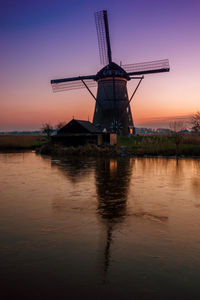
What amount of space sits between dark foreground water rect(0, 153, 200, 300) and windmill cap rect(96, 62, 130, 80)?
28979mm

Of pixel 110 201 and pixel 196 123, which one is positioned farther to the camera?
pixel 196 123

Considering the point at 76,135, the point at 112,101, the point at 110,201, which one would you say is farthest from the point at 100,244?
the point at 112,101

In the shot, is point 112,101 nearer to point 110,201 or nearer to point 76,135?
point 76,135

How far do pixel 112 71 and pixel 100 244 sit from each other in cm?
3399

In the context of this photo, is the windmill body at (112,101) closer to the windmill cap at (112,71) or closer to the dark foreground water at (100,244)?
the windmill cap at (112,71)

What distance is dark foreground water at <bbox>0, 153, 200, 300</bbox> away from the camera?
12.4 feet

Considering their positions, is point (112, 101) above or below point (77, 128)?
above

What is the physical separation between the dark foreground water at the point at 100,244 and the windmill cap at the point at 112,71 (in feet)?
95.1

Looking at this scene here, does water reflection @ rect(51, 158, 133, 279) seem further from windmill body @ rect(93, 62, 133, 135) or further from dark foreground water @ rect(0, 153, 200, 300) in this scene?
windmill body @ rect(93, 62, 133, 135)

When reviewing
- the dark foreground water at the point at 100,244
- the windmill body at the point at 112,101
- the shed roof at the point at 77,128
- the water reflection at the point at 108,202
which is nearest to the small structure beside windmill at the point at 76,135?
the shed roof at the point at 77,128

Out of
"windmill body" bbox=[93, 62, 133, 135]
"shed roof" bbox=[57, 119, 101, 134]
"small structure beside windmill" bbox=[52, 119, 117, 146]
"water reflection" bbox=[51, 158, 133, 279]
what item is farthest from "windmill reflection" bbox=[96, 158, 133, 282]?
"windmill body" bbox=[93, 62, 133, 135]

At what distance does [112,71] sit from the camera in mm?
36438

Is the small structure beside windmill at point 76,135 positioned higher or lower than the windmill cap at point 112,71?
lower

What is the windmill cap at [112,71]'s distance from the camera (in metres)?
36.5
